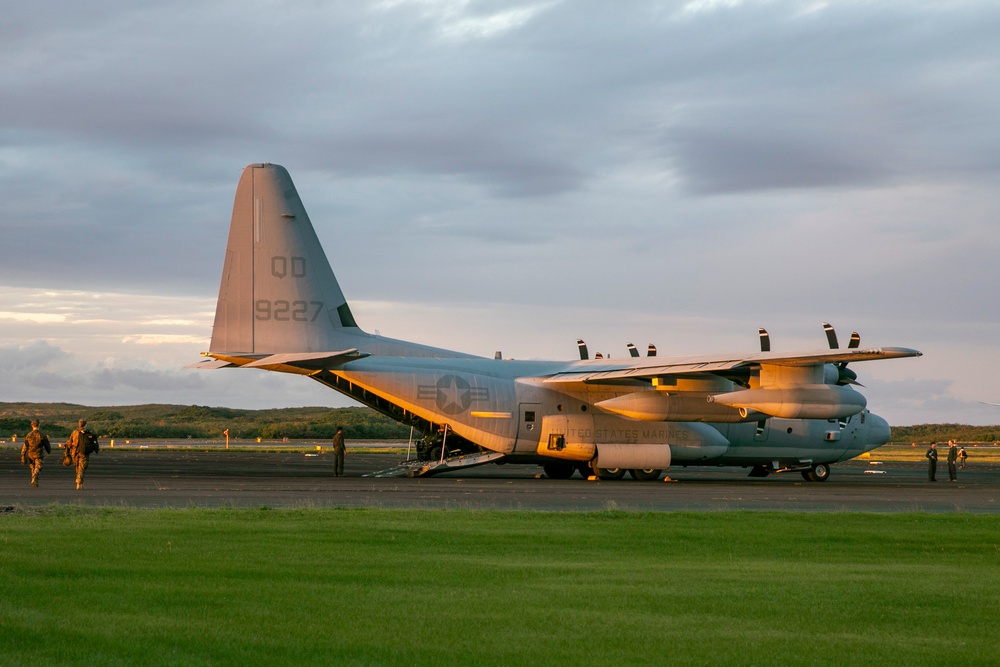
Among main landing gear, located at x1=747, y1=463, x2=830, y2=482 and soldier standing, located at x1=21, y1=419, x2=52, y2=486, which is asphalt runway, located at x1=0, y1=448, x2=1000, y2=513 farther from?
main landing gear, located at x1=747, y1=463, x2=830, y2=482

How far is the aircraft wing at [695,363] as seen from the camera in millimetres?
30547

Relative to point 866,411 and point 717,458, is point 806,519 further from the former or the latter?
point 866,411

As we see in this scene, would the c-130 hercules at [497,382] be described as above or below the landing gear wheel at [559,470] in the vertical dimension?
above

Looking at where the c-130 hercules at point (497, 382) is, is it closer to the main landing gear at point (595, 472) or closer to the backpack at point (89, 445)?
the main landing gear at point (595, 472)

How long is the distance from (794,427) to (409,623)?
3116 centimetres

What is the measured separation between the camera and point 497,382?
1416 inches

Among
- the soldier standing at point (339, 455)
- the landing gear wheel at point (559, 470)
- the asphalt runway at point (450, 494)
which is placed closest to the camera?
the asphalt runway at point (450, 494)

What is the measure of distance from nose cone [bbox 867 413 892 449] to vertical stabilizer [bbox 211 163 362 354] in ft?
63.2

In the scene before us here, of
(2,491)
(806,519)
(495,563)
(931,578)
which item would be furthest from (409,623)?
(2,491)

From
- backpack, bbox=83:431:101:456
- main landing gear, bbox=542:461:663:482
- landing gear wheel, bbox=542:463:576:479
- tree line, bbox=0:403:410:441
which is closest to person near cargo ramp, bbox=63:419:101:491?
backpack, bbox=83:431:101:456

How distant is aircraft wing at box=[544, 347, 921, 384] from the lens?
100 ft

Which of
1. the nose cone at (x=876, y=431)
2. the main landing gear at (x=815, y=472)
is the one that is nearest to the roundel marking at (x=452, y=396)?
the main landing gear at (x=815, y=472)

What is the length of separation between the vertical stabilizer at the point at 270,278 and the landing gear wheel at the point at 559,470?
8982mm

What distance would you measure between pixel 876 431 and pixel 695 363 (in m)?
10.5
